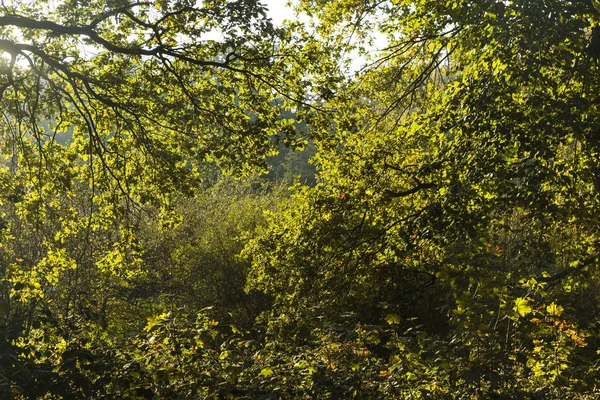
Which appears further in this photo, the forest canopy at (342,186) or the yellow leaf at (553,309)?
the forest canopy at (342,186)

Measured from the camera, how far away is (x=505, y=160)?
6137mm

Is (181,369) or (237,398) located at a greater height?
(181,369)

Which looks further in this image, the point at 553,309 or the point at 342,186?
the point at 342,186

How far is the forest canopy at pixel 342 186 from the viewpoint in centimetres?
504

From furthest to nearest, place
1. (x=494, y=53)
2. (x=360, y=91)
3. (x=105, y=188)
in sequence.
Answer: (x=360, y=91) → (x=105, y=188) → (x=494, y=53)

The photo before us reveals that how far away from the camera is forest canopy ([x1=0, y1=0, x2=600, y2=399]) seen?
5043mm

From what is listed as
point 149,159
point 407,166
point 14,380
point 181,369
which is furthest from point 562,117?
point 149,159

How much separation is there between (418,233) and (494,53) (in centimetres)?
227

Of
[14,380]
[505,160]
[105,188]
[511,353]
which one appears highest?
[105,188]

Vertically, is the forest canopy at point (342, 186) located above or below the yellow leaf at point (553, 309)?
above

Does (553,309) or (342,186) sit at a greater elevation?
(342,186)

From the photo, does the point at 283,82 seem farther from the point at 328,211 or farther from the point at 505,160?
the point at 505,160

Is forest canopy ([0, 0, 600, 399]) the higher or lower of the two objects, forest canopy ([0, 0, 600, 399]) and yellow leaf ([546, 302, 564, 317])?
the higher

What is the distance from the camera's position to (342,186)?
892cm
